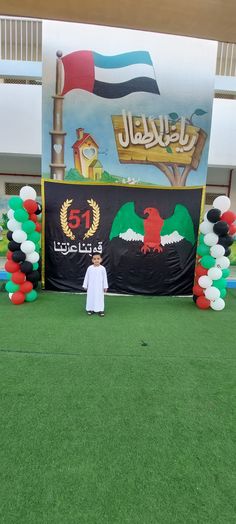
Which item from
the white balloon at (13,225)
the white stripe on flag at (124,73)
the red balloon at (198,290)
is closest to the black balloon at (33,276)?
the white balloon at (13,225)

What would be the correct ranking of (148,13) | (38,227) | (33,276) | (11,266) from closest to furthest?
(148,13) < (11,266) < (33,276) < (38,227)

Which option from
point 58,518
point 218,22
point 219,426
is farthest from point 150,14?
point 219,426

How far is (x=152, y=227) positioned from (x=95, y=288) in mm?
2000

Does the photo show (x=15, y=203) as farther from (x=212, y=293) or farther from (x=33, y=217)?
(x=212, y=293)

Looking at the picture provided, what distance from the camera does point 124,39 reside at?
21.7 ft

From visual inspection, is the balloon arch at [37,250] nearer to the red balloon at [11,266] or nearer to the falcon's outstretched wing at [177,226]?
the red balloon at [11,266]

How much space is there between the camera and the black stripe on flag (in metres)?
6.72

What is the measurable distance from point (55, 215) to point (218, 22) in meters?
5.41

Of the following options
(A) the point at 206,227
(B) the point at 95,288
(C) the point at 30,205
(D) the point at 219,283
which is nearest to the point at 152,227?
(A) the point at 206,227

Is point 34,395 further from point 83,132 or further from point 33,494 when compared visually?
point 83,132

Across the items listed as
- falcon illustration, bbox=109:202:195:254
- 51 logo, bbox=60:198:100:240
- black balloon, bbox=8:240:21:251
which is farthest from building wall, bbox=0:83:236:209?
black balloon, bbox=8:240:21:251

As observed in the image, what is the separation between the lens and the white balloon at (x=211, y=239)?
604 cm

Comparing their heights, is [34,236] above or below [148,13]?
Answer: below

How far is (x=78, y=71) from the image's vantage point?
21.5ft
